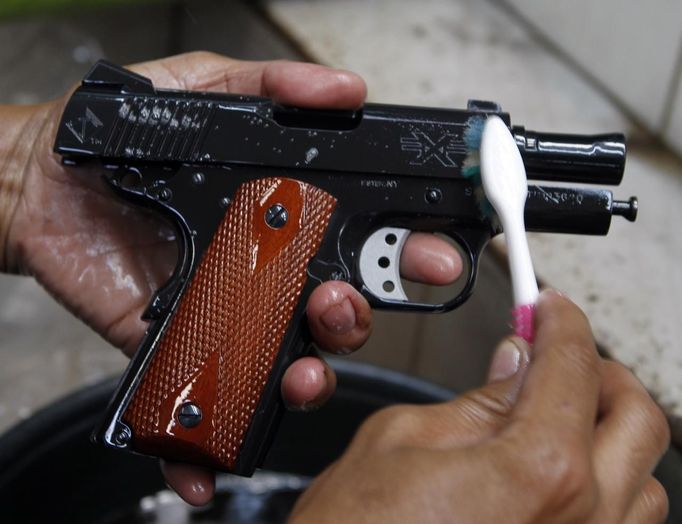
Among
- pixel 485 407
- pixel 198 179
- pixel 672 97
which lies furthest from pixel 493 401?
pixel 672 97

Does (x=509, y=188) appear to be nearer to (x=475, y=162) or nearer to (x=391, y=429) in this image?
(x=475, y=162)

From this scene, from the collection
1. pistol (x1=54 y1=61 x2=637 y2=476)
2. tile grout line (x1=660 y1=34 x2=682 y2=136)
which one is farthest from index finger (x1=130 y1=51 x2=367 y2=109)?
tile grout line (x1=660 y1=34 x2=682 y2=136)

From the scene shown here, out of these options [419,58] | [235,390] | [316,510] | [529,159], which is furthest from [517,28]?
[316,510]

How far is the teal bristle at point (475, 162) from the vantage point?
59 centimetres

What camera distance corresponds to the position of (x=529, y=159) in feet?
1.92

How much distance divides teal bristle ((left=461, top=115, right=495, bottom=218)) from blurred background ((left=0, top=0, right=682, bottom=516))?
226 mm

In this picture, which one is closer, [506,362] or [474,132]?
[506,362]

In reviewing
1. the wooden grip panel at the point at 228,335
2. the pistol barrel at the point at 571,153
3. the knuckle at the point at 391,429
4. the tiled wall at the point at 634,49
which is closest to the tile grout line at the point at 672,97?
the tiled wall at the point at 634,49

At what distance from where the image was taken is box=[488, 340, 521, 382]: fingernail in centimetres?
49

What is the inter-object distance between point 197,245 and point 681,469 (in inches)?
15.3

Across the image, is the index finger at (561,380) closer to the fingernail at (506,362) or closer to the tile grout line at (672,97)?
the fingernail at (506,362)

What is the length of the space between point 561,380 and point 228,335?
0.73 feet

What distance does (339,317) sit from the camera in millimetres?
593

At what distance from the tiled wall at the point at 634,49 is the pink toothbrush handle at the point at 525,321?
0.50 metres
